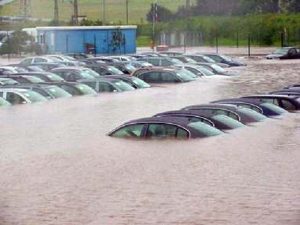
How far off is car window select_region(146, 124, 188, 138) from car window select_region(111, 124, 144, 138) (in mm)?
254

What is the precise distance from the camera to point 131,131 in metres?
21.8

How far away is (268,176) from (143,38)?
230 feet

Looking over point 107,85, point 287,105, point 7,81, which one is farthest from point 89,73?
point 287,105

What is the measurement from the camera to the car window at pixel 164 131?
21234 mm

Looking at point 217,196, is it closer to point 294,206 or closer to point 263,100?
point 294,206

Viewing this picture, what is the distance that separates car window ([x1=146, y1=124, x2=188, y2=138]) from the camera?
21.2 m

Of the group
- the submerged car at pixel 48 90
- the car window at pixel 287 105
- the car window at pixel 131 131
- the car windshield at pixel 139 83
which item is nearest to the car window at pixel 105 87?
the submerged car at pixel 48 90

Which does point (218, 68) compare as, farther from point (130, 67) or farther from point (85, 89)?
point (85, 89)

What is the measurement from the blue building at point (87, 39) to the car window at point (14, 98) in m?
33.8

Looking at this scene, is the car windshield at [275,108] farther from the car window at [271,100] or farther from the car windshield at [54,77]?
the car windshield at [54,77]

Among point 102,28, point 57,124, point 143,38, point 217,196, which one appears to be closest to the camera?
point 217,196

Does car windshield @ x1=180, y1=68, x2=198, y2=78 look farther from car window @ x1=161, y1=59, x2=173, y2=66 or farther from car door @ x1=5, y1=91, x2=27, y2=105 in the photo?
car door @ x1=5, y1=91, x2=27, y2=105

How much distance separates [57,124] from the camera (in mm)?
26281

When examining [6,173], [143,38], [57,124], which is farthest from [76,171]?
[143,38]
